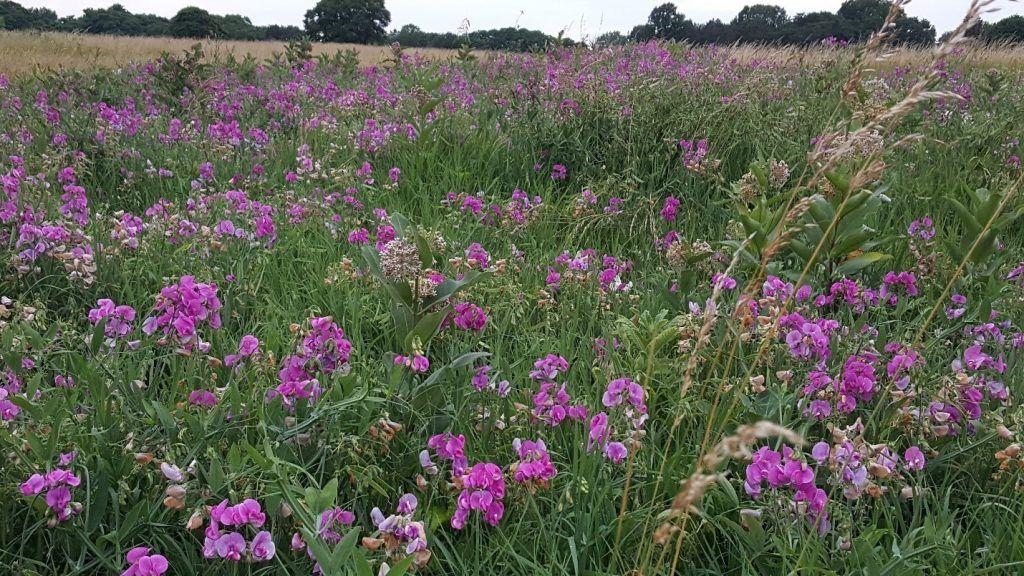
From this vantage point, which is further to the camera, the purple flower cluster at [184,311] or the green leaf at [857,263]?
the green leaf at [857,263]

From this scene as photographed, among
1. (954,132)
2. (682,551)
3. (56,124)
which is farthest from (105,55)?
(682,551)

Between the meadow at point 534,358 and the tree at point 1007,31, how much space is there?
15736 mm

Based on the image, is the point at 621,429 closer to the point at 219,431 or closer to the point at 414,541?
the point at 414,541

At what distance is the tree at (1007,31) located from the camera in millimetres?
17219

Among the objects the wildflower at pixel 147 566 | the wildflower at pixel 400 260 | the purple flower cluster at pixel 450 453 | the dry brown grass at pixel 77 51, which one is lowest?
the wildflower at pixel 147 566

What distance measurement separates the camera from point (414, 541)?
1486 mm

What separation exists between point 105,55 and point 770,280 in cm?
1846

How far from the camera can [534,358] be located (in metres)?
2.62

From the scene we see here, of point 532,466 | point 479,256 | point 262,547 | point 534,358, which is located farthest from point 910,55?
point 262,547

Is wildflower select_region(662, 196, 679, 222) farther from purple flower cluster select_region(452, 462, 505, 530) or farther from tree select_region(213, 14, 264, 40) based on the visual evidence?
tree select_region(213, 14, 264, 40)

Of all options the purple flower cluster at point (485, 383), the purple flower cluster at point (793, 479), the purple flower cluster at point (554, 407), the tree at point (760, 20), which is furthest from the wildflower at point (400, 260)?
the tree at point (760, 20)

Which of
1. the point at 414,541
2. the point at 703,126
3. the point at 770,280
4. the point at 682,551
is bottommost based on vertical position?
the point at 682,551

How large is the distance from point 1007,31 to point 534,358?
93.2ft

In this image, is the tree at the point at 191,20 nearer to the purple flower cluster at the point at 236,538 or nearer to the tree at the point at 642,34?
the tree at the point at 642,34
